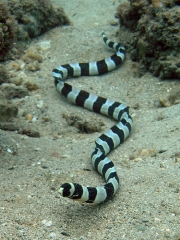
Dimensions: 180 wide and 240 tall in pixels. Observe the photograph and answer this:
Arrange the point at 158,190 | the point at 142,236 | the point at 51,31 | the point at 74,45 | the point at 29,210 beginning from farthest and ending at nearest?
the point at 51,31 < the point at 74,45 < the point at 158,190 < the point at 29,210 < the point at 142,236

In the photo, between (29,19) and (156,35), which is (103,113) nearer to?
(156,35)

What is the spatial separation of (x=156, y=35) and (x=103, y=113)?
153 centimetres

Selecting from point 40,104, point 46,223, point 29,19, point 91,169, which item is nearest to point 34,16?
point 29,19

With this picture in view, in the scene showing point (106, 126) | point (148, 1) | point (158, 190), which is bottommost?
point (106, 126)

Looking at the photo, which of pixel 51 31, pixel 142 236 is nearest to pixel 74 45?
pixel 51 31

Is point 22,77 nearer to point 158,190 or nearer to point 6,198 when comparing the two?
point 6,198

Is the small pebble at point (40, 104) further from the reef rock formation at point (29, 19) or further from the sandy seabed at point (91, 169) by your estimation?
the reef rock formation at point (29, 19)

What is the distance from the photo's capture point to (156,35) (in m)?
5.32

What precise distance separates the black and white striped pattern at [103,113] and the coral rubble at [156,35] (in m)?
0.50

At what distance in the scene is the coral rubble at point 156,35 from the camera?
5.14 meters

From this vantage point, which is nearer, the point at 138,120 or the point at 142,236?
the point at 142,236

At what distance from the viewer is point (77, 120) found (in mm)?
4750

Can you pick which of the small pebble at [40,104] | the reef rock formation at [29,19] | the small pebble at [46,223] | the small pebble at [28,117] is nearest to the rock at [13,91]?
the small pebble at [40,104]

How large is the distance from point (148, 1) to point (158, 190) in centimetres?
381
